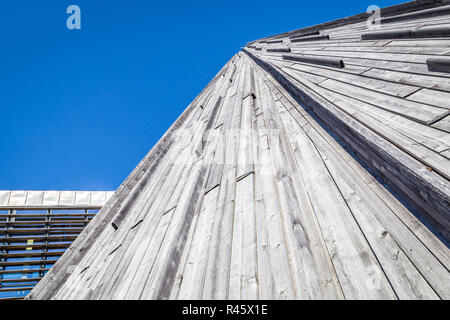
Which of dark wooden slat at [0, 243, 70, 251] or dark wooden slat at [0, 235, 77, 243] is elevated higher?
dark wooden slat at [0, 235, 77, 243]

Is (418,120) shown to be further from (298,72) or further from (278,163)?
(298,72)

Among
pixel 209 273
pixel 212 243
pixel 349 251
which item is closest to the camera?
pixel 349 251

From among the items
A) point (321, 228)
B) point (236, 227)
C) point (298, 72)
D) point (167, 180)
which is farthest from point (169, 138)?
point (321, 228)

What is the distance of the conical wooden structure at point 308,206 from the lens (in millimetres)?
1120

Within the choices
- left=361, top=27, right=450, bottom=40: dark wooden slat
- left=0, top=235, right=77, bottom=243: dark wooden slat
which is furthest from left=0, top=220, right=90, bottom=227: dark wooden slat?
left=361, top=27, right=450, bottom=40: dark wooden slat

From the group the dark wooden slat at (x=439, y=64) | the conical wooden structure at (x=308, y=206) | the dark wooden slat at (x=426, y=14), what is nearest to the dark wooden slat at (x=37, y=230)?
the conical wooden structure at (x=308, y=206)

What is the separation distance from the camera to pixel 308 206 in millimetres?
1542

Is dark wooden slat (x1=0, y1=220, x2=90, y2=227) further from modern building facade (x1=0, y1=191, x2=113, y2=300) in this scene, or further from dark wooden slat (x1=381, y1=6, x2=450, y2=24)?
dark wooden slat (x1=381, y1=6, x2=450, y2=24)

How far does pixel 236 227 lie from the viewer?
1.55 m

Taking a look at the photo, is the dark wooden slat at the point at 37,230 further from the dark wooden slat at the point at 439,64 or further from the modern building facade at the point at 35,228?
the dark wooden slat at the point at 439,64

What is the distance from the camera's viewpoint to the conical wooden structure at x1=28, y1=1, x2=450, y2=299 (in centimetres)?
112

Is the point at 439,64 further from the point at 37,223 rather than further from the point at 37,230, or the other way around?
the point at 37,223

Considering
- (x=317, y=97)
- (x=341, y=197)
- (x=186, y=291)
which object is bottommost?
(x=186, y=291)
